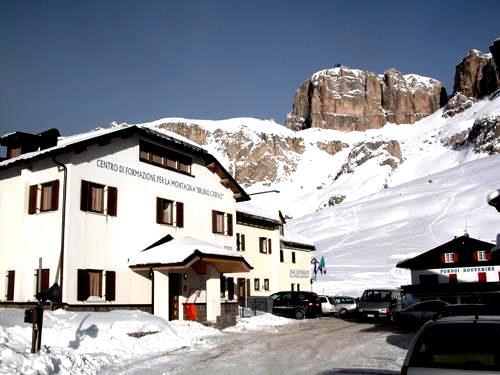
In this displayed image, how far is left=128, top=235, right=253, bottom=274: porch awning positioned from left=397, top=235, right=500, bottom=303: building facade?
2240cm

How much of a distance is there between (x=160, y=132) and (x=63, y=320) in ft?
39.5

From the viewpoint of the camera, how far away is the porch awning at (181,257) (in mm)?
24359

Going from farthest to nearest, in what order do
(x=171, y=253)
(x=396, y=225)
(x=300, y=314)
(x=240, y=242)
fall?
(x=396, y=225) → (x=240, y=242) → (x=300, y=314) → (x=171, y=253)

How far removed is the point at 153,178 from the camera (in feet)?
90.3

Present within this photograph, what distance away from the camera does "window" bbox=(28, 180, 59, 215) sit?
23.5m

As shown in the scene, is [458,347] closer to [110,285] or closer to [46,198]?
[110,285]

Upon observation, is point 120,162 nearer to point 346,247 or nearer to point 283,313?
point 283,313

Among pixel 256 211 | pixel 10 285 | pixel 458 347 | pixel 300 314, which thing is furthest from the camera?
pixel 256 211

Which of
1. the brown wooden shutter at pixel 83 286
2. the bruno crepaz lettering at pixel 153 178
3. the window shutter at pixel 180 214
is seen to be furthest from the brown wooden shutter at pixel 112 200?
the window shutter at pixel 180 214

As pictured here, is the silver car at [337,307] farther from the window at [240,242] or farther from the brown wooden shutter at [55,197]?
the brown wooden shutter at [55,197]

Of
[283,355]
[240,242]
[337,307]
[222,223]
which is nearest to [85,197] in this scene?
[222,223]

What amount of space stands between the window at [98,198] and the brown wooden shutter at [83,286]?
2522mm

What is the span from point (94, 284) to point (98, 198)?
3518 millimetres

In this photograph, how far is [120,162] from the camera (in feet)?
84.0
